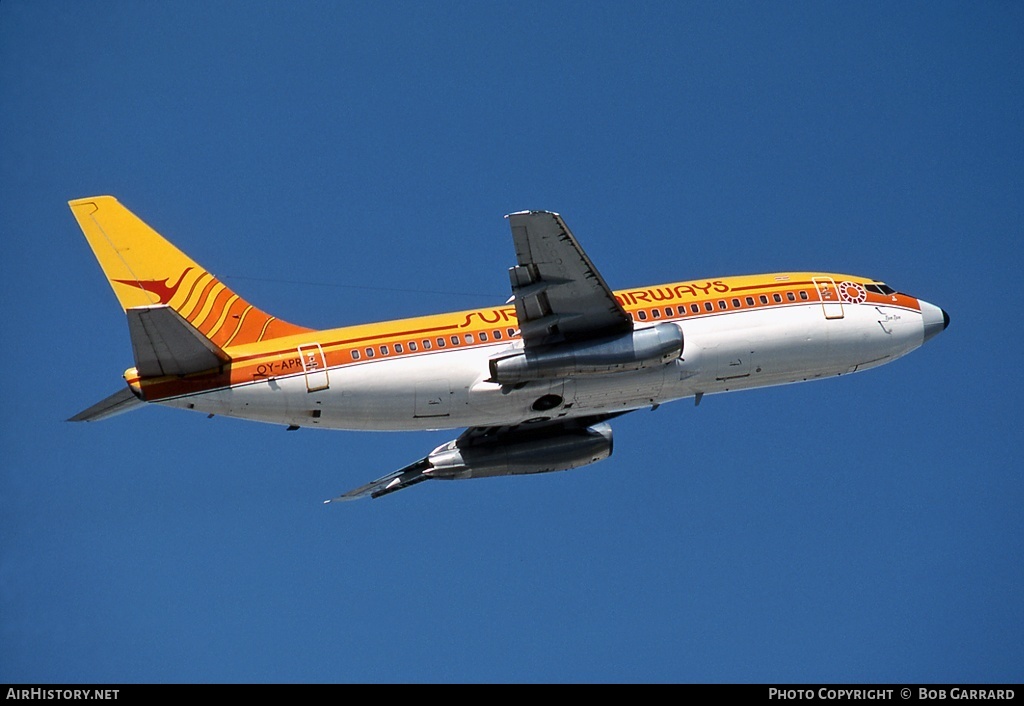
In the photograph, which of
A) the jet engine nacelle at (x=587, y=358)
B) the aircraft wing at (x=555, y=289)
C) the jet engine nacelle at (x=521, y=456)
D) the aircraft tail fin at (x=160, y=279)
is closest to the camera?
the aircraft wing at (x=555, y=289)

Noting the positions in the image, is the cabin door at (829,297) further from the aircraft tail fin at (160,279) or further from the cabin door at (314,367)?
the aircraft tail fin at (160,279)

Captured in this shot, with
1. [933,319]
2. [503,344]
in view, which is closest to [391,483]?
[503,344]

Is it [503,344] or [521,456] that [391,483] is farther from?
[503,344]

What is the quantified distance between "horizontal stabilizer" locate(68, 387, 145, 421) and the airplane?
0.16ft

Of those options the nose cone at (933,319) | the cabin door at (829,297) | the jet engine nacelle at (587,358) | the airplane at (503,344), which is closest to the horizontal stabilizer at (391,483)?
the airplane at (503,344)

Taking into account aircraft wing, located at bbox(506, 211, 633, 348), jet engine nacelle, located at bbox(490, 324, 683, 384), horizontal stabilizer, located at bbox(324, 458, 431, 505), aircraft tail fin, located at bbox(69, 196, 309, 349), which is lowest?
horizontal stabilizer, located at bbox(324, 458, 431, 505)

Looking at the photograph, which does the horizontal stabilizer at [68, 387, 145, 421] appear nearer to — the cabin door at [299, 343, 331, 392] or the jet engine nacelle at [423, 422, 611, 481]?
the cabin door at [299, 343, 331, 392]

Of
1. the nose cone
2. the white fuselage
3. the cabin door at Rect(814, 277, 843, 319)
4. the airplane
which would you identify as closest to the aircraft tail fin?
the airplane

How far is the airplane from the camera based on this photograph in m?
43.8

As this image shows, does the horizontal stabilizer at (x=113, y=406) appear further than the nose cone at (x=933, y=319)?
No

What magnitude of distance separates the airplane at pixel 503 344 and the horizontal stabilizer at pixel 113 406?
0.16ft

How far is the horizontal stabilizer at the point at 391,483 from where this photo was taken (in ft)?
174
